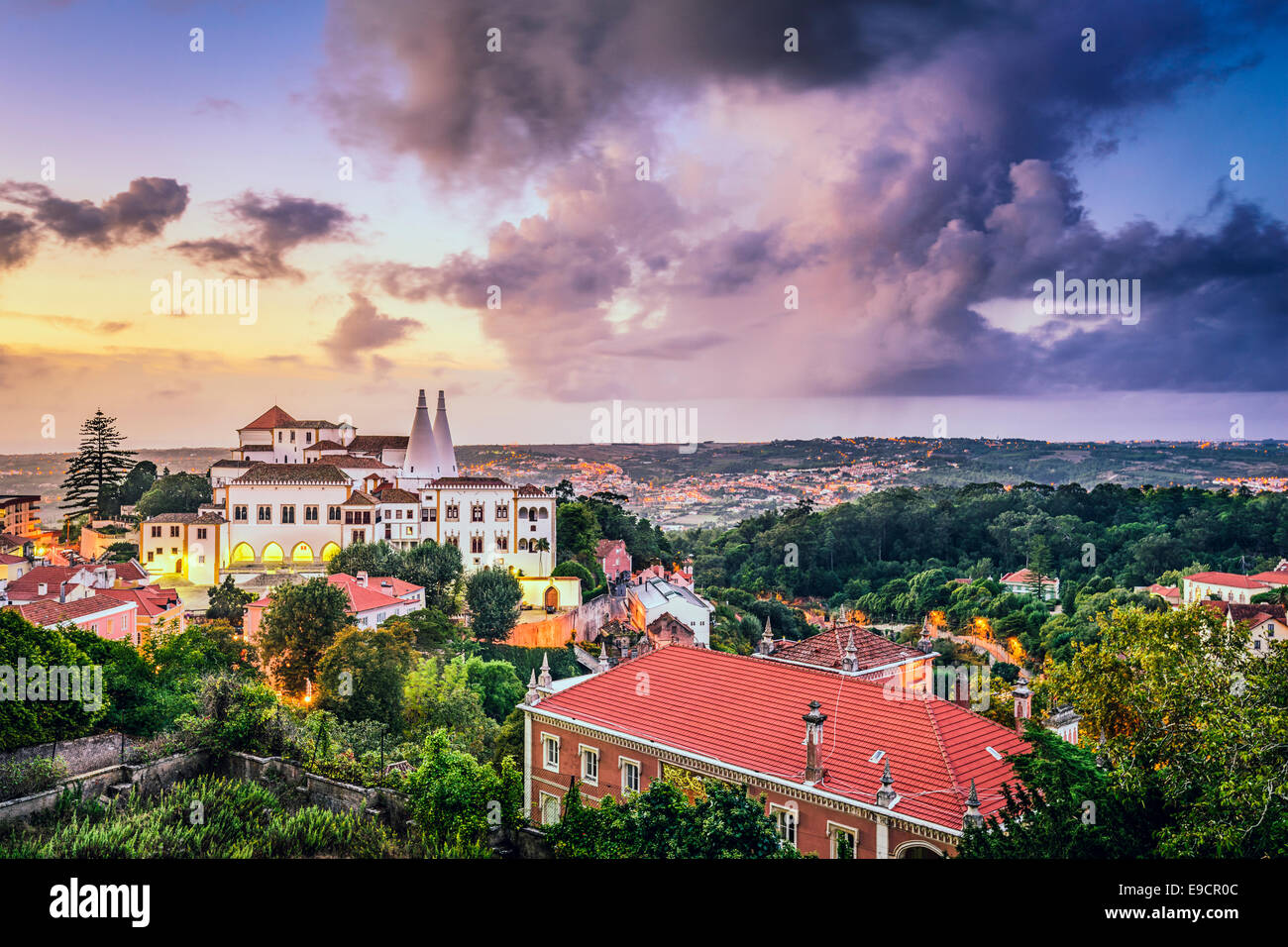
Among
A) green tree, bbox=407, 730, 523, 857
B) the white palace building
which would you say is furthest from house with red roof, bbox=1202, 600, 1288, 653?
the white palace building

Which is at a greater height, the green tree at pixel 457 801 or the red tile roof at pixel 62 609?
the red tile roof at pixel 62 609

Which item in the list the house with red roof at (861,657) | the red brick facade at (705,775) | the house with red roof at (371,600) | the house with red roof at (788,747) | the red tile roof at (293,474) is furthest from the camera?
the red tile roof at (293,474)

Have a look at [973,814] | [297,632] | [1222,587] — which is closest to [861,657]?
[973,814]

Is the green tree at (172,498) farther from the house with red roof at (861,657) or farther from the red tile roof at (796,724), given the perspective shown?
the red tile roof at (796,724)

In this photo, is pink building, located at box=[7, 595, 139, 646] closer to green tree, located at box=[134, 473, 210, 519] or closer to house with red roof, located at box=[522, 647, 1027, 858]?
house with red roof, located at box=[522, 647, 1027, 858]

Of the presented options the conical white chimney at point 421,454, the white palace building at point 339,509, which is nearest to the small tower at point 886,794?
the white palace building at point 339,509
